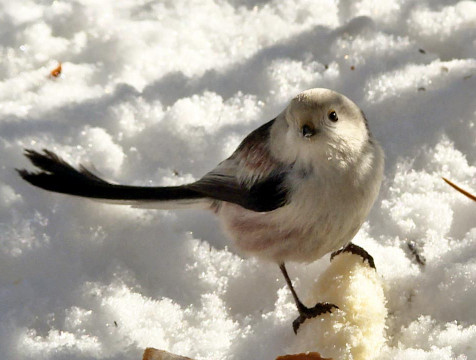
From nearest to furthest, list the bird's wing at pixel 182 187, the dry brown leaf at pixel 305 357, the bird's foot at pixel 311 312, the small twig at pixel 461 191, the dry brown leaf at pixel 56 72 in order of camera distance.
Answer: the dry brown leaf at pixel 305 357
the bird's foot at pixel 311 312
the bird's wing at pixel 182 187
the small twig at pixel 461 191
the dry brown leaf at pixel 56 72

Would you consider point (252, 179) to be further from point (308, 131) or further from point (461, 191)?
point (461, 191)

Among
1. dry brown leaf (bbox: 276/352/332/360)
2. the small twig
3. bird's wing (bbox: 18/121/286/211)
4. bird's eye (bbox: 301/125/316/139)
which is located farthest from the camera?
the small twig

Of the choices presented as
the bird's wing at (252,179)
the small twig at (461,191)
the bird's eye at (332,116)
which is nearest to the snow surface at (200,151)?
the small twig at (461,191)

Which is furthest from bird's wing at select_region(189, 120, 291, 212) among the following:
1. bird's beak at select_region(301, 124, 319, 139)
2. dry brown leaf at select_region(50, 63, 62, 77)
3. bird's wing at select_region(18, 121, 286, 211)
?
dry brown leaf at select_region(50, 63, 62, 77)

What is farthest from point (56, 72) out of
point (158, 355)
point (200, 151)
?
point (158, 355)

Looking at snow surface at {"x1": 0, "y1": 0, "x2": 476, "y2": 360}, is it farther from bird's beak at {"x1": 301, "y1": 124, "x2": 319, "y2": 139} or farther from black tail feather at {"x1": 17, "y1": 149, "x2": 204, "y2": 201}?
bird's beak at {"x1": 301, "y1": 124, "x2": 319, "y2": 139}

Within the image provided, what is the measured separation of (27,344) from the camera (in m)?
2.45

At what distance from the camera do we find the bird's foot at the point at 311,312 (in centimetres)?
248

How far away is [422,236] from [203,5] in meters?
1.77

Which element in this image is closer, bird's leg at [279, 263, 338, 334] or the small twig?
bird's leg at [279, 263, 338, 334]

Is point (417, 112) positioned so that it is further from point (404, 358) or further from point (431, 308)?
point (404, 358)

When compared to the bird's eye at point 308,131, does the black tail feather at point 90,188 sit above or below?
above

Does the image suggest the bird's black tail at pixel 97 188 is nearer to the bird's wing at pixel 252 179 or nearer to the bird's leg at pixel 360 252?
the bird's wing at pixel 252 179

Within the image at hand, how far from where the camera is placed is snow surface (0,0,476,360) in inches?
100
